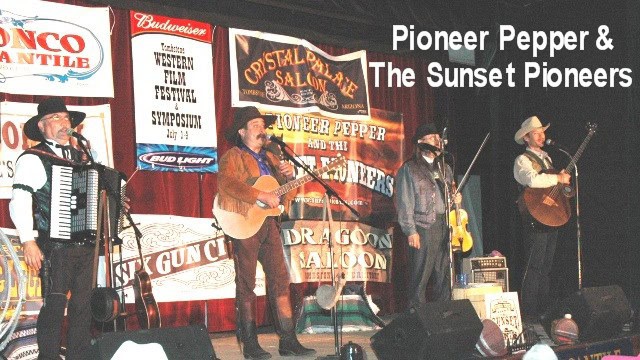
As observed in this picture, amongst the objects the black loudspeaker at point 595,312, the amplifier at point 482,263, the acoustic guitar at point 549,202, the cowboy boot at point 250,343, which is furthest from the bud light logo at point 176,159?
the black loudspeaker at point 595,312

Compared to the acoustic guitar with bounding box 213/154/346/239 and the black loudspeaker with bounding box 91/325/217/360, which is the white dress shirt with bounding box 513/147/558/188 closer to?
the acoustic guitar with bounding box 213/154/346/239

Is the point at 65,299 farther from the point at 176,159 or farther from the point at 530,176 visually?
the point at 530,176

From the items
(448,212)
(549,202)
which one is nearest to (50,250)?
(448,212)

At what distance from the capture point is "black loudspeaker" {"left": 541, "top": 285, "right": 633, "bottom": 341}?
686 centimetres

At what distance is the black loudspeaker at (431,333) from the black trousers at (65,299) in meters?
1.92

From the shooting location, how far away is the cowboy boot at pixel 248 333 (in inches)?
271

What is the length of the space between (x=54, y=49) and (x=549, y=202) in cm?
489

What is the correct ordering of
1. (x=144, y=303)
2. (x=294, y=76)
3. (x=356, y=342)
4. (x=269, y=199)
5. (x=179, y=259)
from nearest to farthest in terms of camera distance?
(x=269, y=199)
(x=144, y=303)
(x=356, y=342)
(x=179, y=259)
(x=294, y=76)

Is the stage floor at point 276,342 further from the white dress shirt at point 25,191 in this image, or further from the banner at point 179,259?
the white dress shirt at point 25,191

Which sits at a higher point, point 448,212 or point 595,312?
point 448,212

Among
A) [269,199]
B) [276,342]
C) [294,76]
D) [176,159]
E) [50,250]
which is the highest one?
[294,76]

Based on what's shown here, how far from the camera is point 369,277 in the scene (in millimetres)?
10305

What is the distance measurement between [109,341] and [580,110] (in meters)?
7.95

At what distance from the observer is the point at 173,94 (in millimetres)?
8570
